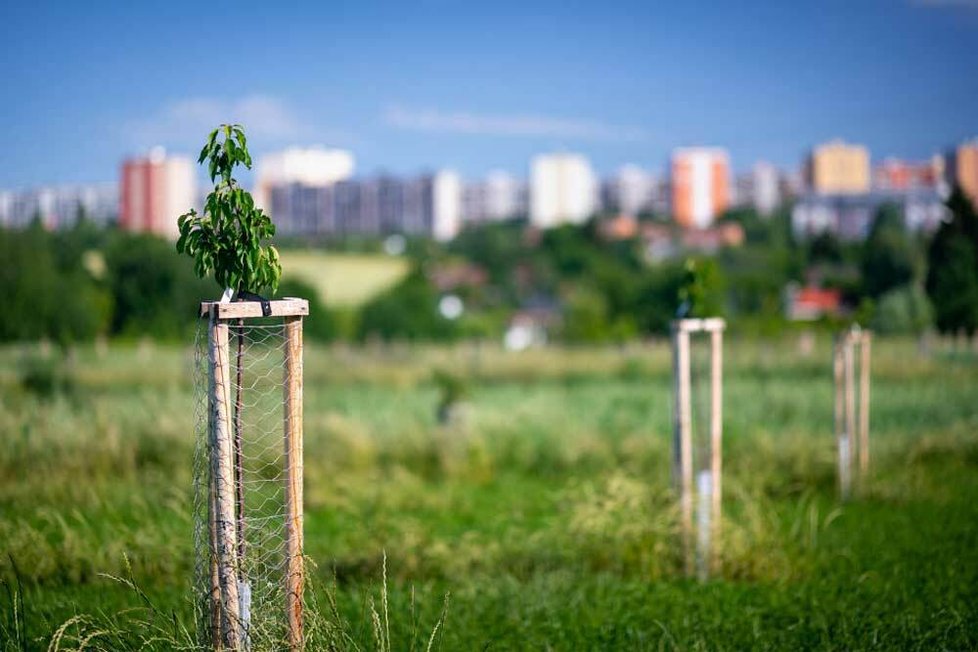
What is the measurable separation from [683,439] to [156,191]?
147 feet

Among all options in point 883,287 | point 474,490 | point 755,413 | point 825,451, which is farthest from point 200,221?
point 883,287

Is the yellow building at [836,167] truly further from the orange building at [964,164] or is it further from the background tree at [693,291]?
the background tree at [693,291]

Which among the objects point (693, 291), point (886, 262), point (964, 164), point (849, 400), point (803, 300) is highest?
point (964, 164)

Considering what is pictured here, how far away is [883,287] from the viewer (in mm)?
21922

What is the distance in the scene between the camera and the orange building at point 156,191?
1896 inches

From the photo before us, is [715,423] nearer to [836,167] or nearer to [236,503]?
[236,503]

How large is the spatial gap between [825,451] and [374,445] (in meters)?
4.37

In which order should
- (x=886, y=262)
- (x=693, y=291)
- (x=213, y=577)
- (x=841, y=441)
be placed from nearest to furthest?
1. (x=213, y=577)
2. (x=693, y=291)
3. (x=841, y=441)
4. (x=886, y=262)

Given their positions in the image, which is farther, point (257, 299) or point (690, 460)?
point (690, 460)

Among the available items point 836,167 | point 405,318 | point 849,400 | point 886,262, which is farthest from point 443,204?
point 849,400

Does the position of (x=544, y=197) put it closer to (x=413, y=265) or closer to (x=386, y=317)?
(x=413, y=265)

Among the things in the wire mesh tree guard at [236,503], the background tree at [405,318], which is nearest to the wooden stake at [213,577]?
the wire mesh tree guard at [236,503]

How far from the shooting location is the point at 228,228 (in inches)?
149

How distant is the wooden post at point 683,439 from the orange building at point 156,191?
43.3 m
